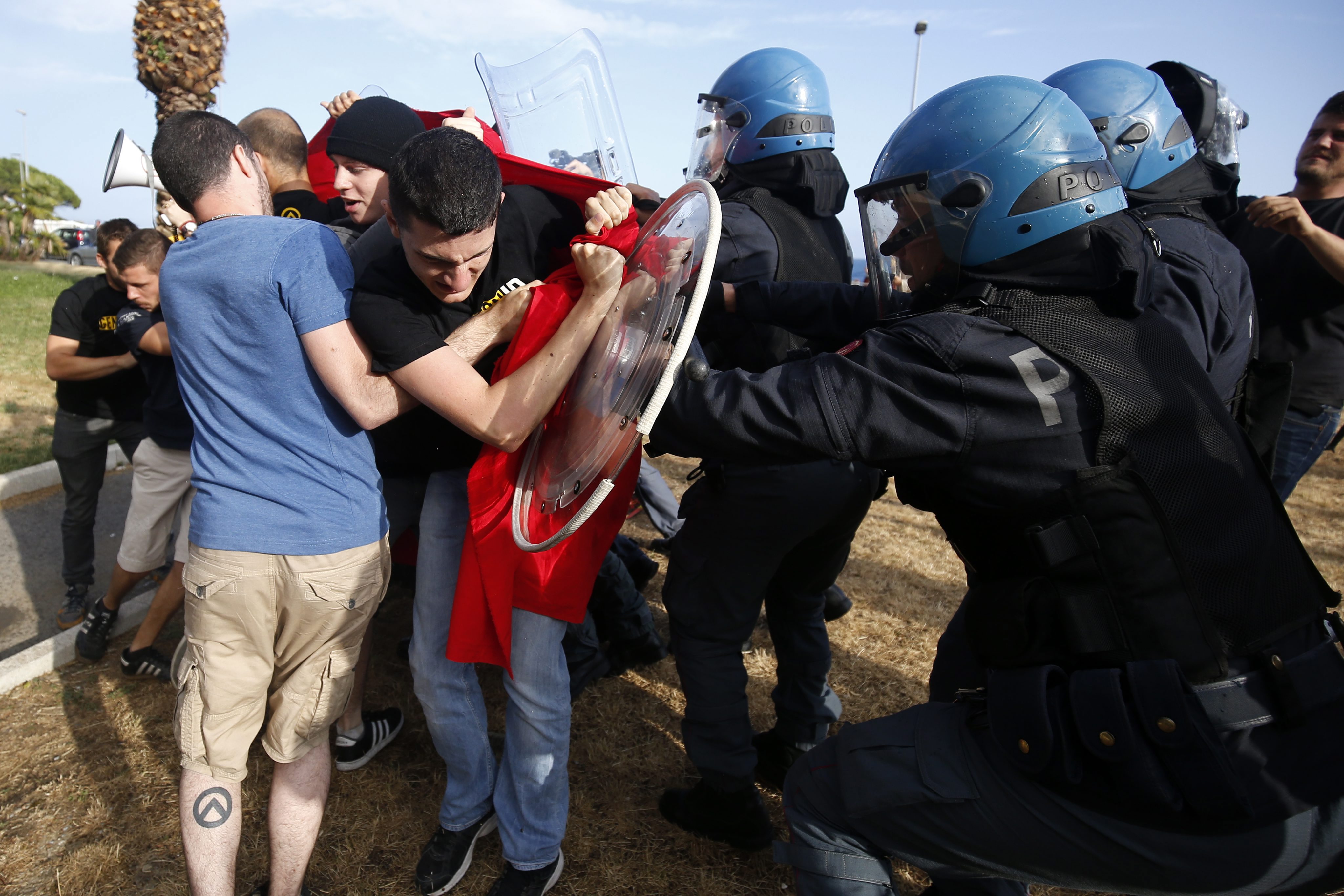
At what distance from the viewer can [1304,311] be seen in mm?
3414

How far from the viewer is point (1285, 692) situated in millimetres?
1408

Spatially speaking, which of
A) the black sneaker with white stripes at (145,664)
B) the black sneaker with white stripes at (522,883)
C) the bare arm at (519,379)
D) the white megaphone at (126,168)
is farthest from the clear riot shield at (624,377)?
the white megaphone at (126,168)

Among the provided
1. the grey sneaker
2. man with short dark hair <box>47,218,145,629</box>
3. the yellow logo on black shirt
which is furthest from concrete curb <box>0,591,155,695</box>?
the yellow logo on black shirt

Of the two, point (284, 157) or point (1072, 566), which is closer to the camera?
point (1072, 566)

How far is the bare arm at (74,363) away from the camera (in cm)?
404

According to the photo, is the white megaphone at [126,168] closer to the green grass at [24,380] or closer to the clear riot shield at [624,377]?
the green grass at [24,380]

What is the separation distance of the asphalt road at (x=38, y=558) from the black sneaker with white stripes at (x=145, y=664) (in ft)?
2.82

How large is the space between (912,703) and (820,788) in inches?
75.7

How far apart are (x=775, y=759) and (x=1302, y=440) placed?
2770 mm

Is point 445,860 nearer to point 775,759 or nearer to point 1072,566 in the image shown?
point 775,759

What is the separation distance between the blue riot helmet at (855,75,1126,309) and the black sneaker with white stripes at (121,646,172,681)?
11.9 ft

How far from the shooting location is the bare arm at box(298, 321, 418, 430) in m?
1.95

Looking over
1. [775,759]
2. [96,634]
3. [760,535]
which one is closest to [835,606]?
[775,759]

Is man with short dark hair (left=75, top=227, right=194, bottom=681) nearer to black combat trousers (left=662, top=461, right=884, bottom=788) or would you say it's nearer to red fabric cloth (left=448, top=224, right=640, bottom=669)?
red fabric cloth (left=448, top=224, right=640, bottom=669)
